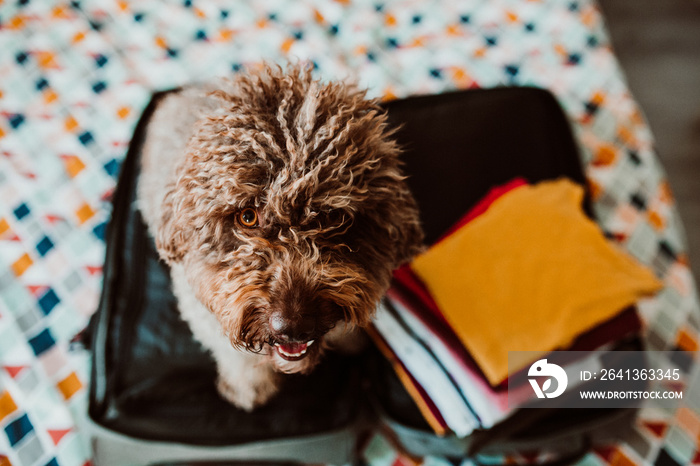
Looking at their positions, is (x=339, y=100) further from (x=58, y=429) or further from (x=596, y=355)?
(x=58, y=429)

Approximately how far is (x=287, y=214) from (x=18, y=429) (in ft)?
4.34

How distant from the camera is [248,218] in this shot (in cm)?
112

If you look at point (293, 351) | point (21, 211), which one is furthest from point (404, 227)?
point (21, 211)

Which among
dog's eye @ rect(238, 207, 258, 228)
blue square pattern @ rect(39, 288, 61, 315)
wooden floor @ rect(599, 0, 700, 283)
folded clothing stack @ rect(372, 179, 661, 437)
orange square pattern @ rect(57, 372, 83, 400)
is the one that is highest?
dog's eye @ rect(238, 207, 258, 228)

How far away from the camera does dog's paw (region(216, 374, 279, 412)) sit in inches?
58.6

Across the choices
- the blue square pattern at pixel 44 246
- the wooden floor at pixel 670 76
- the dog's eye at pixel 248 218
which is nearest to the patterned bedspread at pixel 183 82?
the blue square pattern at pixel 44 246

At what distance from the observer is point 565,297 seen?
4.69 ft

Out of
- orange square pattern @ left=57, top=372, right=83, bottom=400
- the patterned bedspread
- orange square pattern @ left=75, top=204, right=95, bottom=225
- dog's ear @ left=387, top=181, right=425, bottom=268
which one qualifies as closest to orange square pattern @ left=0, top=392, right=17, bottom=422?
the patterned bedspread

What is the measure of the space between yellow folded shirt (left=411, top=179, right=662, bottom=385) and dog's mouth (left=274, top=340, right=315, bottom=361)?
52 centimetres

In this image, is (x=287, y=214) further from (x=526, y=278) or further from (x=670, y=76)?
(x=670, y=76)

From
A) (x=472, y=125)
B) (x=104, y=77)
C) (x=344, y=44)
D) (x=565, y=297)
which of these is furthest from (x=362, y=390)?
(x=104, y=77)

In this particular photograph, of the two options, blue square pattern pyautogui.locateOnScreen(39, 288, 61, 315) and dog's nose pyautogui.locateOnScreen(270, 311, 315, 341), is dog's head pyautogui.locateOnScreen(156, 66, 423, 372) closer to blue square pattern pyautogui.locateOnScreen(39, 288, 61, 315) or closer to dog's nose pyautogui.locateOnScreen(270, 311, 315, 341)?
dog's nose pyautogui.locateOnScreen(270, 311, 315, 341)

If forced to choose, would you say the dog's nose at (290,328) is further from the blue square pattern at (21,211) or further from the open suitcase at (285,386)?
the blue square pattern at (21,211)

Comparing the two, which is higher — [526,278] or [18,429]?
[18,429]
